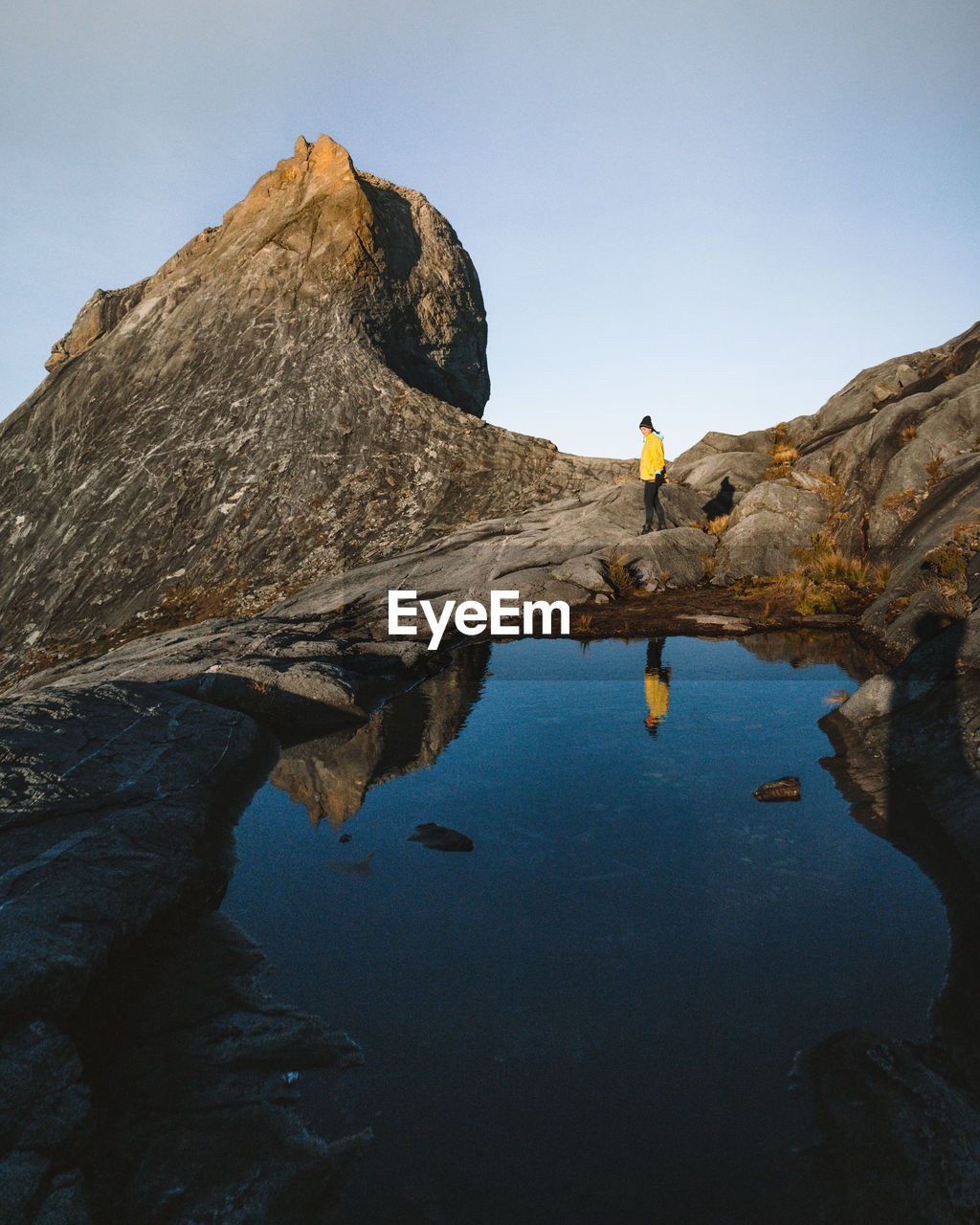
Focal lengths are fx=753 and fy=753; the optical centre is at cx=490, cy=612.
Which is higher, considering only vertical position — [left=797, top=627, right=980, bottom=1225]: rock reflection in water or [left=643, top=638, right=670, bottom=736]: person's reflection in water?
[left=643, top=638, right=670, bottom=736]: person's reflection in water

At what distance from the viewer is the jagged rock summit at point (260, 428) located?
2408cm

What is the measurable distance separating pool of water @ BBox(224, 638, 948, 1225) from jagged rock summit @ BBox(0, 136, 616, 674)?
15876mm

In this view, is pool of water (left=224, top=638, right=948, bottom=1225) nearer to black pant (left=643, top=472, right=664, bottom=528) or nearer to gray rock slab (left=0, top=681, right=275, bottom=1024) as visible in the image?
gray rock slab (left=0, top=681, right=275, bottom=1024)

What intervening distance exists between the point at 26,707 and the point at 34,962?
4.21 meters

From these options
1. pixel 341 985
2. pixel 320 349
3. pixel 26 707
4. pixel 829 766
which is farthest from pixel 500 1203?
pixel 320 349

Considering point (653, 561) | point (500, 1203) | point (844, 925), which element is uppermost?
point (653, 561)

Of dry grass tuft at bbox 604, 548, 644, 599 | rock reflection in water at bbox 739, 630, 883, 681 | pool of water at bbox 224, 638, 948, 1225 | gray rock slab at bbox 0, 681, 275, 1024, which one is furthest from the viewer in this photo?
dry grass tuft at bbox 604, 548, 644, 599

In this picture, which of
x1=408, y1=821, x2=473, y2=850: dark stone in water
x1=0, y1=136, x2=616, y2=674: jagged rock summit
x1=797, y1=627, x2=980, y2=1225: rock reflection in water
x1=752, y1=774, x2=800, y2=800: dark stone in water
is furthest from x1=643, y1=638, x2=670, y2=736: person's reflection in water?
x1=0, y1=136, x2=616, y2=674: jagged rock summit

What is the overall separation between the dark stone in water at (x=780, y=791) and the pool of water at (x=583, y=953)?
5.3 inches

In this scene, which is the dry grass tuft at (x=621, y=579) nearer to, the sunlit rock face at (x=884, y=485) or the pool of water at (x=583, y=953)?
the sunlit rock face at (x=884, y=485)

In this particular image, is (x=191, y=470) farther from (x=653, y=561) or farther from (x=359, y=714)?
(x=359, y=714)

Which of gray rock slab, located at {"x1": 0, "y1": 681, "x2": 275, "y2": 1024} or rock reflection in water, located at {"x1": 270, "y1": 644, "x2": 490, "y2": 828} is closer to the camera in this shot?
gray rock slab, located at {"x1": 0, "y1": 681, "x2": 275, "y2": 1024}

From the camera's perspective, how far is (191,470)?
2645 cm

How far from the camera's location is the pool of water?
348cm
